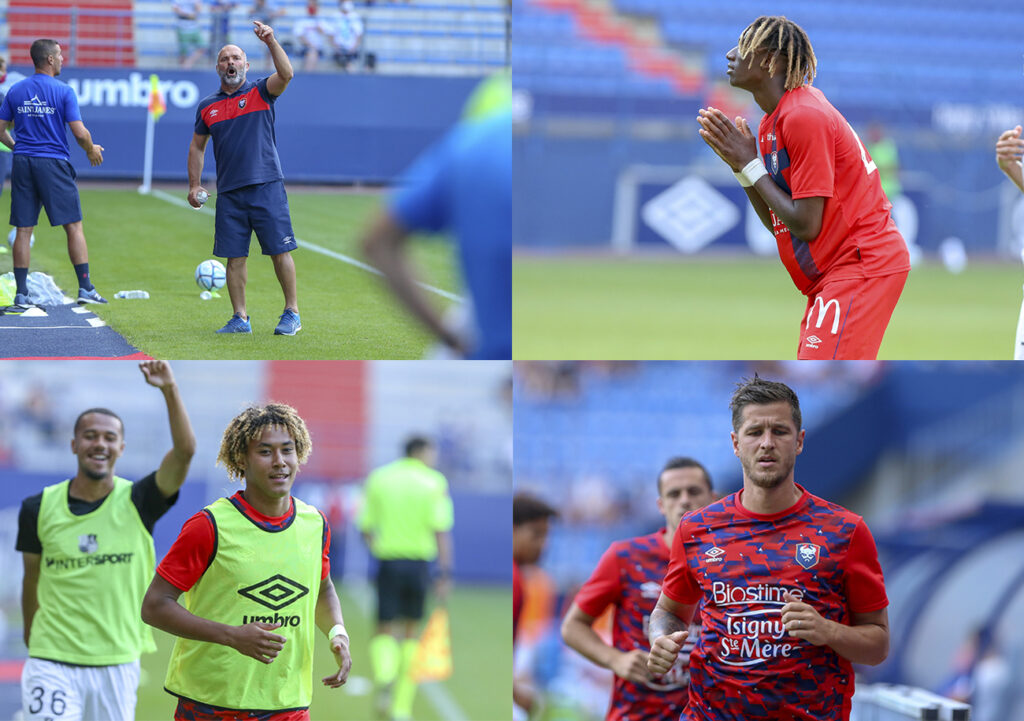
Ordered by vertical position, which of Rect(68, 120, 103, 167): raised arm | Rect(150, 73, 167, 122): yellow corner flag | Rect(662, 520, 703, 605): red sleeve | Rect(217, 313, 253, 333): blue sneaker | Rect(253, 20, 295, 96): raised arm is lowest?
Rect(662, 520, 703, 605): red sleeve

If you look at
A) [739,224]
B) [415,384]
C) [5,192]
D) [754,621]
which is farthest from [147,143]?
[739,224]

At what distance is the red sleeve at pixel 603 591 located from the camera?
505 centimetres

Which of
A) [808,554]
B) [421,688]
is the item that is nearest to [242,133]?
[808,554]

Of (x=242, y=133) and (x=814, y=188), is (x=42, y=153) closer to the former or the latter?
(x=242, y=133)

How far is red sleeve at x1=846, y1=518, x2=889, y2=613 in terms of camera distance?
391 centimetres

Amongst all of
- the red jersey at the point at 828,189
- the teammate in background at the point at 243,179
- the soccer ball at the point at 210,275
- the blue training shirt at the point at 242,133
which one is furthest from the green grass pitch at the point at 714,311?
the red jersey at the point at 828,189

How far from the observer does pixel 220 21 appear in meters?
11.1

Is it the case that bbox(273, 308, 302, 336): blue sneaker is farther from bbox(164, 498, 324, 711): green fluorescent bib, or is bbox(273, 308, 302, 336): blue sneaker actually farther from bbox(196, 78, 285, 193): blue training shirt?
bbox(164, 498, 324, 711): green fluorescent bib

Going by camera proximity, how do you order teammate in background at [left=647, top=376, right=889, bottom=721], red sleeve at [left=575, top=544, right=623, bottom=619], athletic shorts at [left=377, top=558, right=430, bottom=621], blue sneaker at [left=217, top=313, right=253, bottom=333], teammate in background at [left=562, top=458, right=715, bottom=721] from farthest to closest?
athletic shorts at [left=377, top=558, right=430, bottom=621] < blue sneaker at [left=217, top=313, right=253, bottom=333] < red sleeve at [left=575, top=544, right=623, bottom=619] < teammate in background at [left=562, top=458, right=715, bottom=721] < teammate in background at [left=647, top=376, right=889, bottom=721]


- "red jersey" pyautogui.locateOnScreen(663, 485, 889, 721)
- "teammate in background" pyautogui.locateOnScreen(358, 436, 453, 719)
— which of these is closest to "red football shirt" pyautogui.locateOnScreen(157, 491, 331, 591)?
"red jersey" pyautogui.locateOnScreen(663, 485, 889, 721)

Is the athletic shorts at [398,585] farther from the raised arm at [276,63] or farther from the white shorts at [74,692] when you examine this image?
the white shorts at [74,692]

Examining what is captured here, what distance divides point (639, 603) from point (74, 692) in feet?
8.33

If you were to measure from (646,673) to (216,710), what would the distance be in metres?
1.64

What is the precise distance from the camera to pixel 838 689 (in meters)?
3.93
